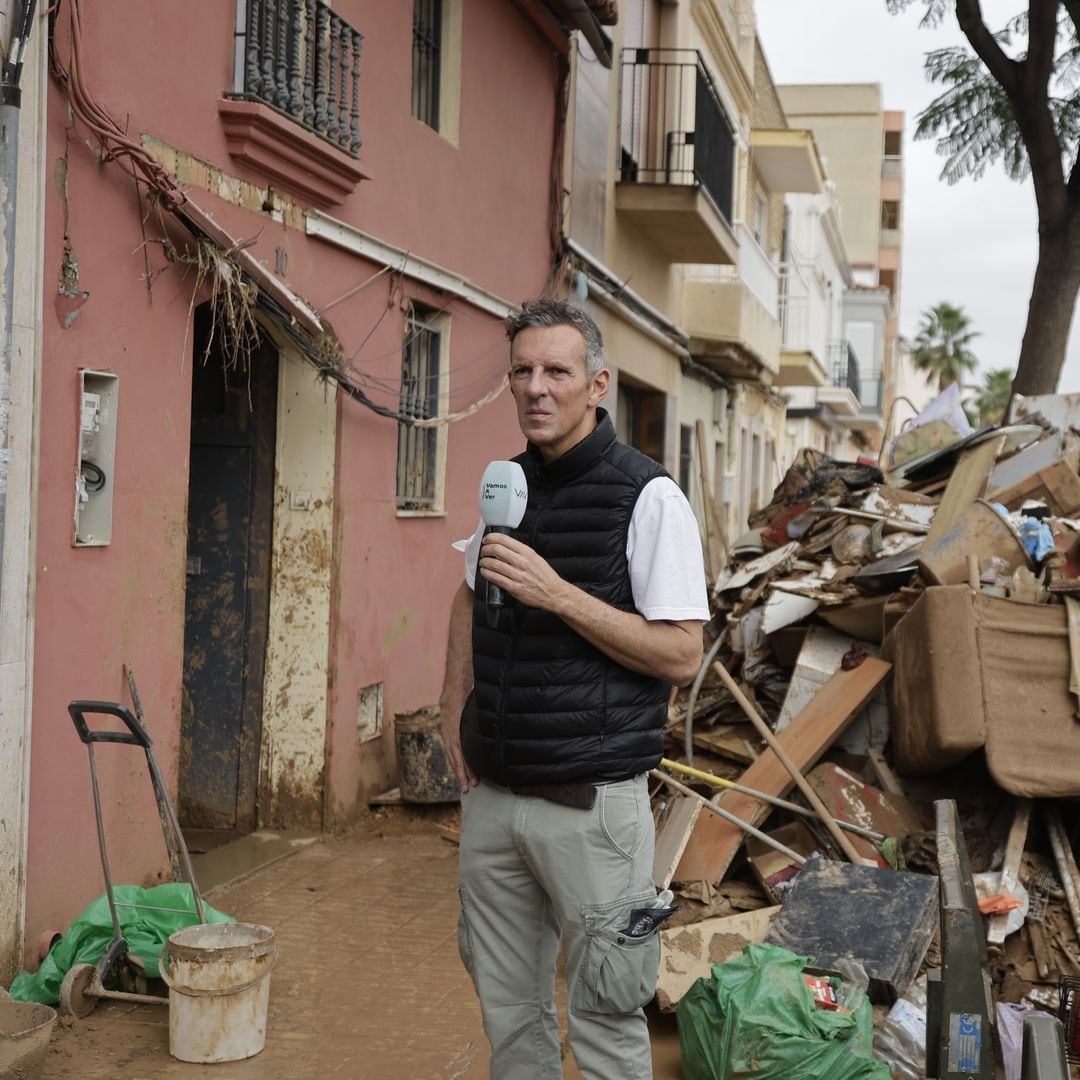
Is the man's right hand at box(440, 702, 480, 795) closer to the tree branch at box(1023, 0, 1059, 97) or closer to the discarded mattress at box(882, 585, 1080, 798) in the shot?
the discarded mattress at box(882, 585, 1080, 798)

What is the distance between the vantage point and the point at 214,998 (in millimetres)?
4469

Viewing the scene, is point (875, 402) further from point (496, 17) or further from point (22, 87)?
point (22, 87)

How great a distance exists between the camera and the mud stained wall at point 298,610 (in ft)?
24.6

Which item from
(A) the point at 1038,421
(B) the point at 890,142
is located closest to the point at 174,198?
(A) the point at 1038,421

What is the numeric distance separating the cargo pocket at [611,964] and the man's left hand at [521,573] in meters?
0.70

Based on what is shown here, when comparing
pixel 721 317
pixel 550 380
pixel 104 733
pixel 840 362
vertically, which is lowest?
pixel 104 733

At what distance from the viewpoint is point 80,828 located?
5.27 m

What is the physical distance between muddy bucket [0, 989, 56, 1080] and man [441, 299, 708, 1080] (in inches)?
67.0

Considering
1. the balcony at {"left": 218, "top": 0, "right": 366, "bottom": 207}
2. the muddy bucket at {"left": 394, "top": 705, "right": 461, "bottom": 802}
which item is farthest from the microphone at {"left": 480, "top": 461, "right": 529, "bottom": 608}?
the muddy bucket at {"left": 394, "top": 705, "right": 461, "bottom": 802}

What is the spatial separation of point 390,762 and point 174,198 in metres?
4.02

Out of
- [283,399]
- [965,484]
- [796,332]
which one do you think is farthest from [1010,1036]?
[796,332]

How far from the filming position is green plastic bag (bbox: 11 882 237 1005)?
4.78m

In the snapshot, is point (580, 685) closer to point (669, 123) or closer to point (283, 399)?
point (283, 399)

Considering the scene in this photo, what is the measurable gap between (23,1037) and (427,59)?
6.96m
